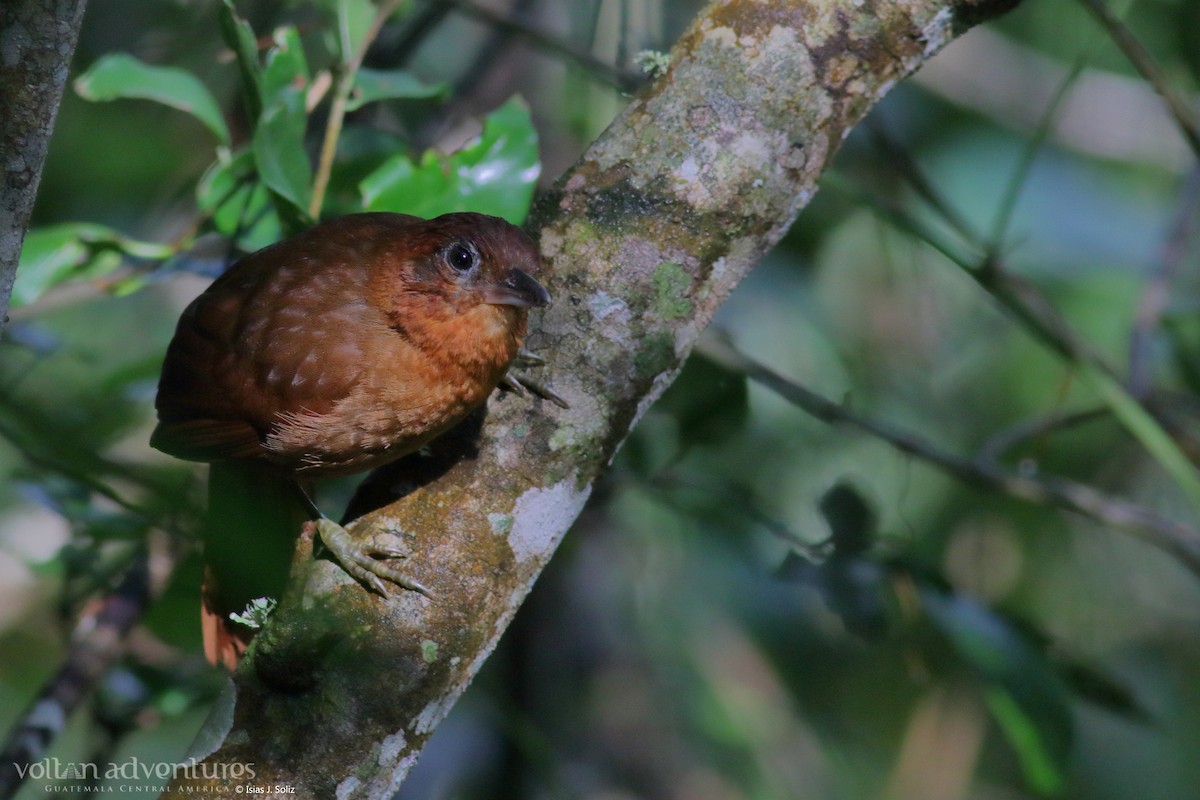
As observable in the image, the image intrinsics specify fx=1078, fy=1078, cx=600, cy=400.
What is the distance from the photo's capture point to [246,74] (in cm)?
222

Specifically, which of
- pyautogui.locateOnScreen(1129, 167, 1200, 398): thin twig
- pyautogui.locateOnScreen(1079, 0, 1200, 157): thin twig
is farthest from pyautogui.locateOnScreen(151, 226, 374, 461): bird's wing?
pyautogui.locateOnScreen(1129, 167, 1200, 398): thin twig

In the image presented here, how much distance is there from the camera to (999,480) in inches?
119

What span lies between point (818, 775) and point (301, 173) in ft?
11.1

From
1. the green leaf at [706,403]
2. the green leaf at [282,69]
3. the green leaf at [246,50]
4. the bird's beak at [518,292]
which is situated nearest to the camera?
the bird's beak at [518,292]

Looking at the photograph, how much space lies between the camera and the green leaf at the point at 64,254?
232 cm

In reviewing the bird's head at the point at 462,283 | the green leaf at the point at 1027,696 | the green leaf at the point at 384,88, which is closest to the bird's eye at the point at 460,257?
the bird's head at the point at 462,283

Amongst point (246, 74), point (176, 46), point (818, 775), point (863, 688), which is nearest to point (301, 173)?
point (246, 74)

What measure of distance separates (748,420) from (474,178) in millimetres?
951

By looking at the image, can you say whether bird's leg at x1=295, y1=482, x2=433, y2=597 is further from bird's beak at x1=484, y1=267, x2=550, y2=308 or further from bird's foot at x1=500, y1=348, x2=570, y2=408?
bird's beak at x1=484, y1=267, x2=550, y2=308

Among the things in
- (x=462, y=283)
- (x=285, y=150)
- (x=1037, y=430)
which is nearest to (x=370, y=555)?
(x=462, y=283)

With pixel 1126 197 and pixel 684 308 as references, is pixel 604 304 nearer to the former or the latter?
pixel 684 308

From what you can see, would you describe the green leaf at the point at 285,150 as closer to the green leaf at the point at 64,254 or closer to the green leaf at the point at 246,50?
the green leaf at the point at 246,50

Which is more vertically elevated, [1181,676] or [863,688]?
[1181,676]

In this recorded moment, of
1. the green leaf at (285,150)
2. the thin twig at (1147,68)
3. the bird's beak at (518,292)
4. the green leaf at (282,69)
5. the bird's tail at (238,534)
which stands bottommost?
the bird's tail at (238,534)
